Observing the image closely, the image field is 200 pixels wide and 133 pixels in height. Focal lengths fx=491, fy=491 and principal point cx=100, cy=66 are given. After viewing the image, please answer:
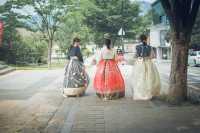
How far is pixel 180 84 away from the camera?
1246 cm

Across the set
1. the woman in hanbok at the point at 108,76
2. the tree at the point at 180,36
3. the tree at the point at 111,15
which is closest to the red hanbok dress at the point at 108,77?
the woman in hanbok at the point at 108,76

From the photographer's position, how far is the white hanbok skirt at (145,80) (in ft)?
43.3

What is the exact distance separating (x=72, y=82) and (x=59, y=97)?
0.62 metres

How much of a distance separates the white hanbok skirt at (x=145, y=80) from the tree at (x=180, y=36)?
2.62ft

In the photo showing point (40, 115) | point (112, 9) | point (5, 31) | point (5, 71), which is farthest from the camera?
point (112, 9)

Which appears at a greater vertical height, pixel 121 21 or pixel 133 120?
pixel 121 21

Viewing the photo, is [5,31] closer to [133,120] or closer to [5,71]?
[5,71]

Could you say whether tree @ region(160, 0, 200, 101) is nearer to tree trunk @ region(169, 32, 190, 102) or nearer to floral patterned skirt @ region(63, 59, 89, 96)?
tree trunk @ region(169, 32, 190, 102)

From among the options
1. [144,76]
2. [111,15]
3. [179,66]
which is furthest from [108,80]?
[111,15]

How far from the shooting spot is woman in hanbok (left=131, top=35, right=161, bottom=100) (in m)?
13.2

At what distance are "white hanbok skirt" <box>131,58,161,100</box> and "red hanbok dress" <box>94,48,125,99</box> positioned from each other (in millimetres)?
534

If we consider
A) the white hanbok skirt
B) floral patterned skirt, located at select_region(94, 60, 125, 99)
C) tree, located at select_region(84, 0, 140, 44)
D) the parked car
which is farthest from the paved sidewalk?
tree, located at select_region(84, 0, 140, 44)

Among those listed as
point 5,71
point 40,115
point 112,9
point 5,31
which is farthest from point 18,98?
point 112,9

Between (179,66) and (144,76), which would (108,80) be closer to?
(144,76)
